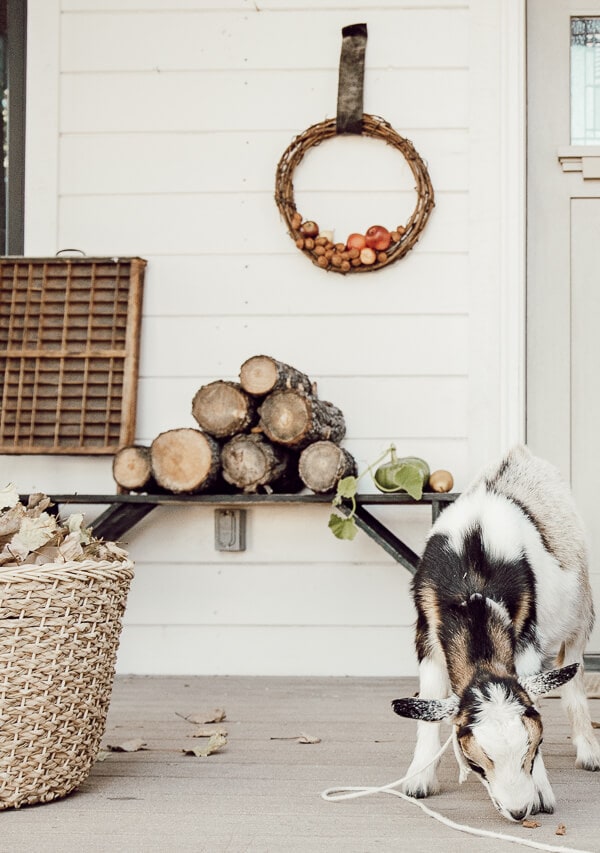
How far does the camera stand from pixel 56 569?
2.22m

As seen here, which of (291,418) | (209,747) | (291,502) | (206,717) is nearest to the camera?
(209,747)

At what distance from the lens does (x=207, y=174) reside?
4004mm

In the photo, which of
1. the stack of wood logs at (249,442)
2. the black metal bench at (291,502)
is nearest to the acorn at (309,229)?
the stack of wood logs at (249,442)

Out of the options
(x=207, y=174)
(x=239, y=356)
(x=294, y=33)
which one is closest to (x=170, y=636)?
(x=239, y=356)

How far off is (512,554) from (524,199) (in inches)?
74.3

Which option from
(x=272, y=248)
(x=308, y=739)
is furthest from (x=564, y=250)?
A: (x=308, y=739)

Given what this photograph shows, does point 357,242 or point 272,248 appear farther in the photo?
point 272,248

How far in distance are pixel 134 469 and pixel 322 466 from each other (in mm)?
637

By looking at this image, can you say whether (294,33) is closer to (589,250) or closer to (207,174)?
(207,174)

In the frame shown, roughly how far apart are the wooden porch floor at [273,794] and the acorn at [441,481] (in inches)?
28.5

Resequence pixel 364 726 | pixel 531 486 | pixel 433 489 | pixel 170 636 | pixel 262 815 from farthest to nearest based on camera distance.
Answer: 1. pixel 170 636
2. pixel 433 489
3. pixel 364 726
4. pixel 531 486
5. pixel 262 815

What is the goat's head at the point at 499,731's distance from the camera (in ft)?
6.60

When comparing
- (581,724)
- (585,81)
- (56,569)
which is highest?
(585,81)

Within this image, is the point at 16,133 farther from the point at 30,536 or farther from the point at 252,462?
the point at 30,536
